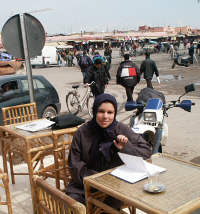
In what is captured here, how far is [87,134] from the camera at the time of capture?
2.86m

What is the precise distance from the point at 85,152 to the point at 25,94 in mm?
4958

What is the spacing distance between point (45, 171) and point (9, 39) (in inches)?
76.2

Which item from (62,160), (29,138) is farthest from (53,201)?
(62,160)

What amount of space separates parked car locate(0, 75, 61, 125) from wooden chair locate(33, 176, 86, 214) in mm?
5106

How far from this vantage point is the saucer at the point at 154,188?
6.91 feet

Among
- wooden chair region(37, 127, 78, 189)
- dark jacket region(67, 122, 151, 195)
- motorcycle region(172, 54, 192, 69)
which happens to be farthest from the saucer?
motorcycle region(172, 54, 192, 69)

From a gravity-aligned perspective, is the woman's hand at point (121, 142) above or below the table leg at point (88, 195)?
above

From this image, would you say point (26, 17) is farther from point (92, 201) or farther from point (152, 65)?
point (152, 65)

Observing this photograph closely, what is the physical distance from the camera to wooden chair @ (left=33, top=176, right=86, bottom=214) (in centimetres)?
174

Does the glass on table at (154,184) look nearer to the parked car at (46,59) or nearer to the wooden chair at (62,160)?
the wooden chair at (62,160)

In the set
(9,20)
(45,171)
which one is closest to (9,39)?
(9,20)

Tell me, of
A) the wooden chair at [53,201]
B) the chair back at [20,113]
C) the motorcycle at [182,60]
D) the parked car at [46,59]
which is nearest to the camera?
the wooden chair at [53,201]

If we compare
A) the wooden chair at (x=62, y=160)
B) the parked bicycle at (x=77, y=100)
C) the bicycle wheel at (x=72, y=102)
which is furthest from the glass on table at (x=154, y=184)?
the bicycle wheel at (x=72, y=102)

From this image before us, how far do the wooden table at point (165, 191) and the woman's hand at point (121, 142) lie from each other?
0.94 ft
